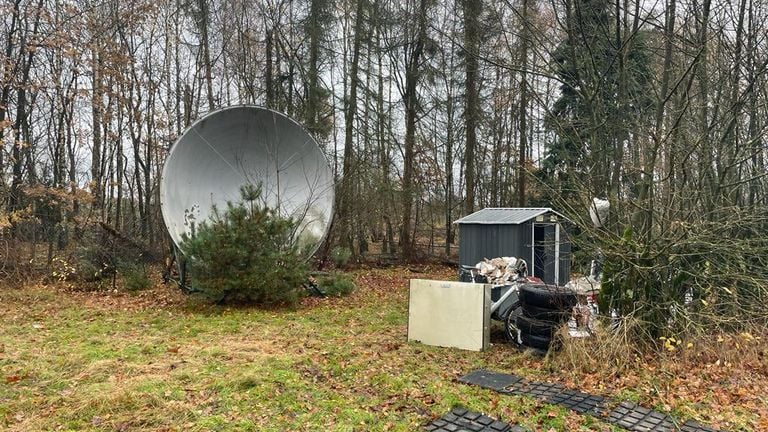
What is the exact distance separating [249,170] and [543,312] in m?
7.24

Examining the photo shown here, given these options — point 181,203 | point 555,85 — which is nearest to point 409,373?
point 181,203

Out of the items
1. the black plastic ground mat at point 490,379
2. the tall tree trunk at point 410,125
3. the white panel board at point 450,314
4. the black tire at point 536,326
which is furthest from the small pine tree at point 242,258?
the tall tree trunk at point 410,125

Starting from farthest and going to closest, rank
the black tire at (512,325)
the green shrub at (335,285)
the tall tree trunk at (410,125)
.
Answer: the tall tree trunk at (410,125)
the green shrub at (335,285)
the black tire at (512,325)

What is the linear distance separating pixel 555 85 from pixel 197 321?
45.6 feet

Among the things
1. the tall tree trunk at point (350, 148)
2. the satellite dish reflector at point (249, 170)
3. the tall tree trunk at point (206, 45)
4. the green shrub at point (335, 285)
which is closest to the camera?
the satellite dish reflector at point (249, 170)

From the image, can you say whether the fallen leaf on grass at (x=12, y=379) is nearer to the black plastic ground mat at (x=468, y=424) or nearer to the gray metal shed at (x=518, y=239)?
the black plastic ground mat at (x=468, y=424)

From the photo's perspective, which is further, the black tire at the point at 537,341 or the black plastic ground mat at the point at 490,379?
the black tire at the point at 537,341

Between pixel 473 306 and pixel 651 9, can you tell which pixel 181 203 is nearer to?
pixel 473 306

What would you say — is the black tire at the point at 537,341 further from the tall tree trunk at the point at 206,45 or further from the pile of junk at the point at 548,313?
the tall tree trunk at the point at 206,45

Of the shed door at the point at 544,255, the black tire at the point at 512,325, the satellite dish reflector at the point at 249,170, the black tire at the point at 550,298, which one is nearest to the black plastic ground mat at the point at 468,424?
the black tire at the point at 550,298

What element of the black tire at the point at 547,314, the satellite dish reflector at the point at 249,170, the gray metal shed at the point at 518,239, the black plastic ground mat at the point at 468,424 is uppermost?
the satellite dish reflector at the point at 249,170

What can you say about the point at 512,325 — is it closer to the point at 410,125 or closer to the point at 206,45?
the point at 410,125

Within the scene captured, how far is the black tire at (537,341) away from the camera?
5590 millimetres

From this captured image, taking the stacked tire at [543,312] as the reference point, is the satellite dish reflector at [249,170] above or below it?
above
